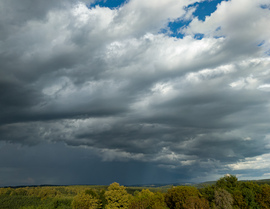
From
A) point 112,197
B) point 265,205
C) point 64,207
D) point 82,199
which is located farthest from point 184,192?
point 64,207

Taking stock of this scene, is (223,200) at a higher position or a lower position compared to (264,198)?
lower

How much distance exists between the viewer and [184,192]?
113625 millimetres

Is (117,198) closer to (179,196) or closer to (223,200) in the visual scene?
(179,196)

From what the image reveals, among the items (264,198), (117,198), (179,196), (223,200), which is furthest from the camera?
(117,198)

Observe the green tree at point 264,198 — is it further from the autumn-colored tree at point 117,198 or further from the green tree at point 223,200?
the autumn-colored tree at point 117,198

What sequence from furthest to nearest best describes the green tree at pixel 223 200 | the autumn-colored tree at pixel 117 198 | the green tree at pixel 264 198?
the autumn-colored tree at pixel 117 198, the green tree at pixel 264 198, the green tree at pixel 223 200

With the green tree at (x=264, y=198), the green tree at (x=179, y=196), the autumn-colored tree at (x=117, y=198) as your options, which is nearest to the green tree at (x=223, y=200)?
the green tree at (x=179, y=196)

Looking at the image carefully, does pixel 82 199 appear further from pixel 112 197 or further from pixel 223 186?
pixel 223 186

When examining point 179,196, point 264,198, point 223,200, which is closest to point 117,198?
point 179,196

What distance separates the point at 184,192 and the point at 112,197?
49.2 metres

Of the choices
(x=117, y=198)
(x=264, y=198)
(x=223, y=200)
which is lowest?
(x=117, y=198)

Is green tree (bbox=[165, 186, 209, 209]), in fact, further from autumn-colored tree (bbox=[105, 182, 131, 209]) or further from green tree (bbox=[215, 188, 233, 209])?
autumn-colored tree (bbox=[105, 182, 131, 209])

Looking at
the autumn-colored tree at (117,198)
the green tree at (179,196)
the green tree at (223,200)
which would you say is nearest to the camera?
the green tree at (223,200)

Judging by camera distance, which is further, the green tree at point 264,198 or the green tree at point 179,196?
the green tree at point 179,196
